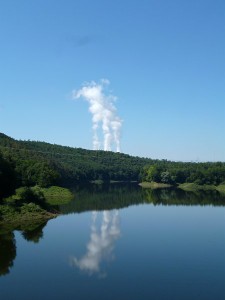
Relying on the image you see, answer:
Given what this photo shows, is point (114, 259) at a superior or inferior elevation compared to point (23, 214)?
inferior

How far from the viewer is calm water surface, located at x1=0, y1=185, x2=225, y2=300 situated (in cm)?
3042

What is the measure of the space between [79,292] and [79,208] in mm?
54479

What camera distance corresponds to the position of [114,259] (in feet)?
130

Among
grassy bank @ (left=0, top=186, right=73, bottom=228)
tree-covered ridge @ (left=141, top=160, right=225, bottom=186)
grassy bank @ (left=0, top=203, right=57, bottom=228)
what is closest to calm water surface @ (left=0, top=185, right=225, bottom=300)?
grassy bank @ (left=0, top=203, right=57, bottom=228)

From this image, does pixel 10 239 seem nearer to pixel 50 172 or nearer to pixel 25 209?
pixel 25 209

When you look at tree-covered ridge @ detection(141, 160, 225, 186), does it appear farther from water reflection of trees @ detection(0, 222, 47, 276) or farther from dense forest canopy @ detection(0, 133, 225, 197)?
water reflection of trees @ detection(0, 222, 47, 276)

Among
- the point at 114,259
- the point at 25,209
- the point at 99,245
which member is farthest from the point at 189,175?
the point at 114,259

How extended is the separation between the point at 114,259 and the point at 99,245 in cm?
652

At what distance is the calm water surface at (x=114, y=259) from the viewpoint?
30422 millimetres

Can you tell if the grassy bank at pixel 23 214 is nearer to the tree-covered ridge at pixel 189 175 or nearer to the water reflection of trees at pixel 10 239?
the water reflection of trees at pixel 10 239

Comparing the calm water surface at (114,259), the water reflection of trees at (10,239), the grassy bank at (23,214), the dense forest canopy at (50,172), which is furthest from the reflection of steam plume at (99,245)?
the dense forest canopy at (50,172)

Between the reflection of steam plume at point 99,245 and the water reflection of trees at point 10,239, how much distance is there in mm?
6504

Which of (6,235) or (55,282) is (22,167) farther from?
(55,282)

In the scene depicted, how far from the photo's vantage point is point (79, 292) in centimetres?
2969
